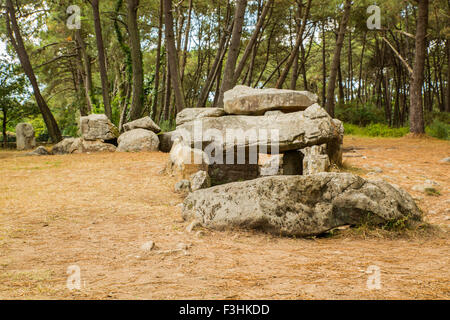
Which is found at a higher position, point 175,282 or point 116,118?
point 116,118

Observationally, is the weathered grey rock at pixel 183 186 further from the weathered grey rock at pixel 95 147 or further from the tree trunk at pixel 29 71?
the tree trunk at pixel 29 71

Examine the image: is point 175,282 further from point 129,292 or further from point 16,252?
point 16,252

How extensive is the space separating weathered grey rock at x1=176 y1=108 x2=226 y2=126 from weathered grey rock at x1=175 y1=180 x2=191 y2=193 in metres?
1.59

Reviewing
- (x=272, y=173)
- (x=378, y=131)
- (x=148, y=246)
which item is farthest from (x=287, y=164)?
(x=378, y=131)

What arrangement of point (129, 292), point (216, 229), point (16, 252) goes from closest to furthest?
point (129, 292), point (16, 252), point (216, 229)

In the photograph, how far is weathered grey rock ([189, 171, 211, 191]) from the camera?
5559mm

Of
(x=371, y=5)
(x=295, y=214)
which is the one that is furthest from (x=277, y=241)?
(x=371, y=5)

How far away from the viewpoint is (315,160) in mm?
5855

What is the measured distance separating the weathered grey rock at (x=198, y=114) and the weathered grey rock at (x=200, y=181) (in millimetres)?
1565

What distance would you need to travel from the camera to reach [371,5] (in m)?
15.4

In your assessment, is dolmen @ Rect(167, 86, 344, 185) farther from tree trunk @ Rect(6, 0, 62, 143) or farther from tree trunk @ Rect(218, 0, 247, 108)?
Answer: tree trunk @ Rect(6, 0, 62, 143)

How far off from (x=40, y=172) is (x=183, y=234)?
5390 millimetres

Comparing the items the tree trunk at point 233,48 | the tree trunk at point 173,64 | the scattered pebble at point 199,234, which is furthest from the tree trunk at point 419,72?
the scattered pebble at point 199,234

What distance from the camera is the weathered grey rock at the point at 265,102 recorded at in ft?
22.1
